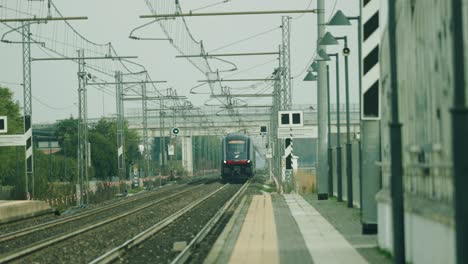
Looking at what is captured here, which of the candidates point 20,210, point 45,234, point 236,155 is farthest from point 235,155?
point 45,234

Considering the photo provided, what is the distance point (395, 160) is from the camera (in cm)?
1073

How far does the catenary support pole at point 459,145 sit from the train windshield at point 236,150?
64.3 m

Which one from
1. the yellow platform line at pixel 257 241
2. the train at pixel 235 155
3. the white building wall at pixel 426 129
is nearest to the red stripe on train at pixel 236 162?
the train at pixel 235 155

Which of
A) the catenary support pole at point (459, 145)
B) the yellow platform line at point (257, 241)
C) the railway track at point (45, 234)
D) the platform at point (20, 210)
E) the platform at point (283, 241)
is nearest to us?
the catenary support pole at point (459, 145)

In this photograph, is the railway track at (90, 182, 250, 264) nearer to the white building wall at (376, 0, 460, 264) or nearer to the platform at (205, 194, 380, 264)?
the platform at (205, 194, 380, 264)

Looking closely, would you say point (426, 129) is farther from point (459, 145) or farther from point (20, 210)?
point (20, 210)

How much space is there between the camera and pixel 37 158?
7362 cm

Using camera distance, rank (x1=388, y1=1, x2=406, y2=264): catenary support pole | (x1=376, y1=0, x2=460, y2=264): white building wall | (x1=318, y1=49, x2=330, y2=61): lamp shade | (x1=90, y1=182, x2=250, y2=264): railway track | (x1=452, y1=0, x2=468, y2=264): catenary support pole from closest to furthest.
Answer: (x1=452, y1=0, x2=468, y2=264): catenary support pole → (x1=376, y1=0, x2=460, y2=264): white building wall → (x1=388, y1=1, x2=406, y2=264): catenary support pole → (x1=90, y1=182, x2=250, y2=264): railway track → (x1=318, y1=49, x2=330, y2=61): lamp shade

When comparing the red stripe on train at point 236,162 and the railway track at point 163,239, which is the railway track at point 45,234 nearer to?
the railway track at point 163,239

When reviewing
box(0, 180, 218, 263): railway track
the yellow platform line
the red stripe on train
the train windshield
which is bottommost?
box(0, 180, 218, 263): railway track

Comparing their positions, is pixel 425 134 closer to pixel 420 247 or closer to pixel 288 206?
pixel 420 247

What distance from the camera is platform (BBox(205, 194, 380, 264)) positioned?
48.5ft

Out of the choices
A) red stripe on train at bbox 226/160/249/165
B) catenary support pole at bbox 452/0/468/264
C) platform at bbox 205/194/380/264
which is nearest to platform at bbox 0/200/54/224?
platform at bbox 205/194/380/264

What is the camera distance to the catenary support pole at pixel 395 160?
10688mm
